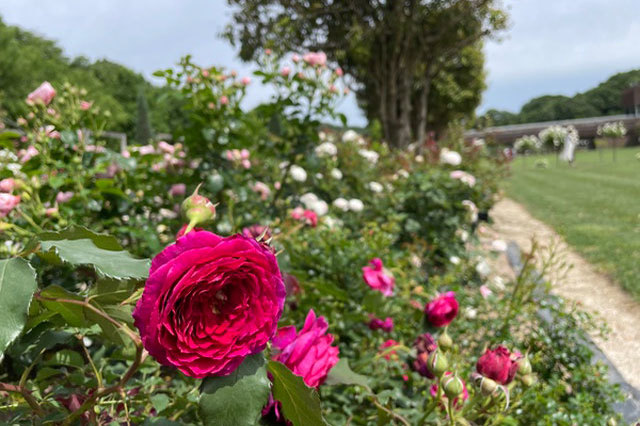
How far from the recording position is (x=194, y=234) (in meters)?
0.50

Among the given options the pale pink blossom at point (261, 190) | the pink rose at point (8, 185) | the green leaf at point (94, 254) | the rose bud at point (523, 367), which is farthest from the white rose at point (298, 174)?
the green leaf at point (94, 254)

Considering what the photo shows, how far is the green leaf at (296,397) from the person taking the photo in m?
0.54

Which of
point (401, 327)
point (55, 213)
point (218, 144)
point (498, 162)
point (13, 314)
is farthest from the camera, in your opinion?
point (498, 162)

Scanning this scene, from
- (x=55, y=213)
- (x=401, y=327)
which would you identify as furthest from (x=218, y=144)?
(x=401, y=327)

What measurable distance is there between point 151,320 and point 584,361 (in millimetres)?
2106

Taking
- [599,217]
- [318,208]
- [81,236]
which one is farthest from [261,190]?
[599,217]

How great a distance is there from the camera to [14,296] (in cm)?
47

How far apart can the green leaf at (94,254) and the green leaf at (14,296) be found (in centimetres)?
3

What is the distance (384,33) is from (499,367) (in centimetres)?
1311

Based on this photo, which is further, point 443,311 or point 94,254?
point 443,311

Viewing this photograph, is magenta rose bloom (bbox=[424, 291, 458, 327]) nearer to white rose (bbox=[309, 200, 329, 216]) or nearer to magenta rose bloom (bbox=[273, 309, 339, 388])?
magenta rose bloom (bbox=[273, 309, 339, 388])

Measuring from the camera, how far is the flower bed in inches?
19.8

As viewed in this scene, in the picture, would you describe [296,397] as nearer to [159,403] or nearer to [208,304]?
[208,304]

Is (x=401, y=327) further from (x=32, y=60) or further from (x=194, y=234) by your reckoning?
(x=32, y=60)
